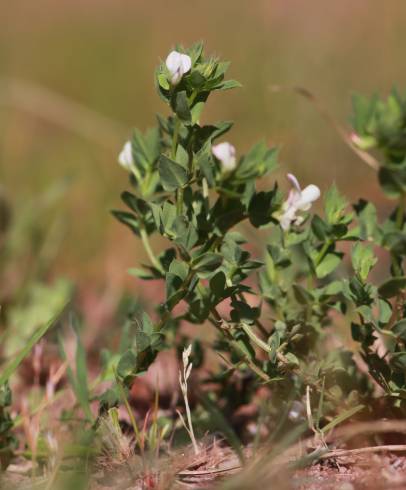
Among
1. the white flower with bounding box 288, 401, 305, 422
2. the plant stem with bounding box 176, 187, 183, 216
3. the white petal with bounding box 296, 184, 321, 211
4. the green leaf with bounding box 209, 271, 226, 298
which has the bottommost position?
the white flower with bounding box 288, 401, 305, 422

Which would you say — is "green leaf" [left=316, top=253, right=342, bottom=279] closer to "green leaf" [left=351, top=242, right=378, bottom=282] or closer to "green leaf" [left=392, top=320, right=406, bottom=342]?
"green leaf" [left=351, top=242, right=378, bottom=282]

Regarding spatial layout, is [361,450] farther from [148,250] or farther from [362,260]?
[148,250]

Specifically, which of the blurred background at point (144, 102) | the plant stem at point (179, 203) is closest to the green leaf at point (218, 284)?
the plant stem at point (179, 203)

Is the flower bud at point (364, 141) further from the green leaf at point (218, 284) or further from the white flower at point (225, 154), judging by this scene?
the green leaf at point (218, 284)

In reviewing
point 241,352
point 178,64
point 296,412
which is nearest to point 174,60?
point 178,64

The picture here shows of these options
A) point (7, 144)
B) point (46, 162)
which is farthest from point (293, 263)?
point (7, 144)

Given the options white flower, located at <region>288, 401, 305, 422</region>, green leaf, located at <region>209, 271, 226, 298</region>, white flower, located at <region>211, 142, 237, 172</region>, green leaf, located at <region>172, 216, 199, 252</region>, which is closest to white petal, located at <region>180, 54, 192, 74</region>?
white flower, located at <region>211, 142, 237, 172</region>
